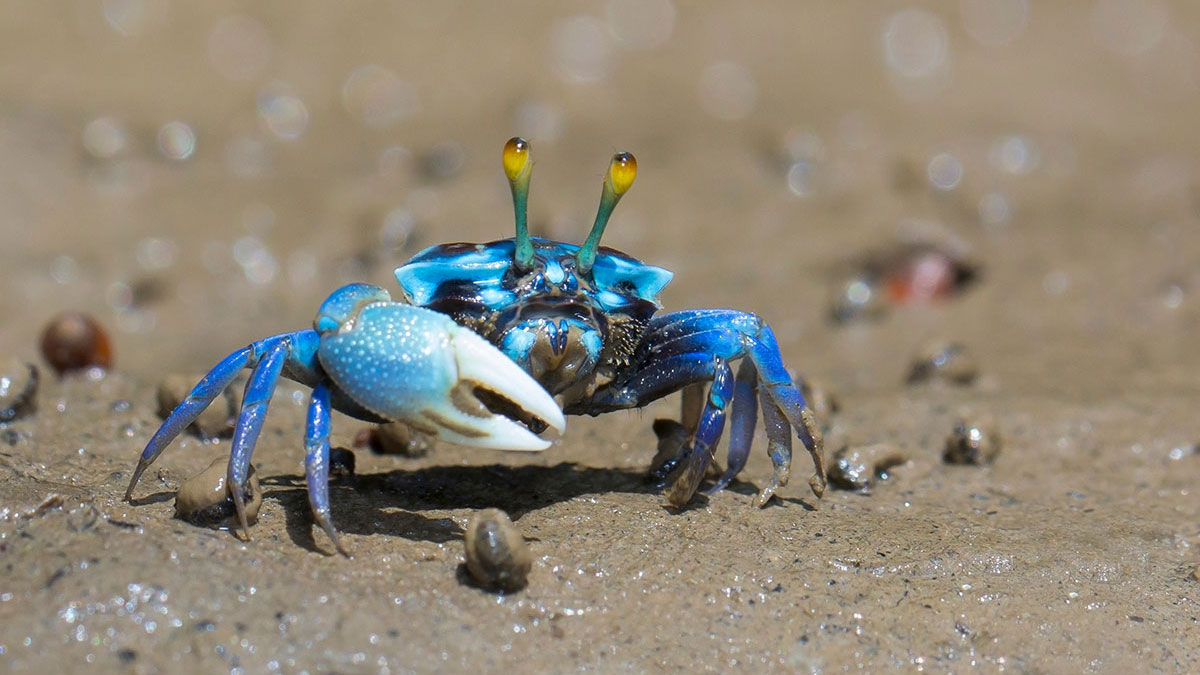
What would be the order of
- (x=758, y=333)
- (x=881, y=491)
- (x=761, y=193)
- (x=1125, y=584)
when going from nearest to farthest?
1. (x=1125, y=584)
2. (x=758, y=333)
3. (x=881, y=491)
4. (x=761, y=193)

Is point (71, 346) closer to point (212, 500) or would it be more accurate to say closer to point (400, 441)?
point (400, 441)

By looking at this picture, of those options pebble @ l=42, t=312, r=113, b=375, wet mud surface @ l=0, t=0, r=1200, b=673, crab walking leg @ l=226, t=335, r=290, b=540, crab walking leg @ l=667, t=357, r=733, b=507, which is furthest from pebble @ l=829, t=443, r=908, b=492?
pebble @ l=42, t=312, r=113, b=375

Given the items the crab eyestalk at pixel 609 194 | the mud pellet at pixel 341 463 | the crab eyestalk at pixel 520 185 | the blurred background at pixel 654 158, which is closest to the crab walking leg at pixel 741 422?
the crab eyestalk at pixel 609 194

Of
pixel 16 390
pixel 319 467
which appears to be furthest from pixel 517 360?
pixel 16 390

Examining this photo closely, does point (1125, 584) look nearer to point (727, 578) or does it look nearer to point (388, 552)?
point (727, 578)

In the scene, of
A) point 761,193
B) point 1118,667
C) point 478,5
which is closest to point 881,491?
point 1118,667

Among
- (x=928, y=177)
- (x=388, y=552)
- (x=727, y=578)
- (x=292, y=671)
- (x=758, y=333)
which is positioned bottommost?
(x=292, y=671)

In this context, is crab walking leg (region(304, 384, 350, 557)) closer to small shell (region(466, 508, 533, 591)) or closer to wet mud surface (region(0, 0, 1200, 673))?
wet mud surface (region(0, 0, 1200, 673))
